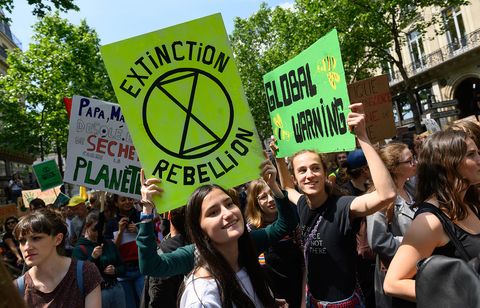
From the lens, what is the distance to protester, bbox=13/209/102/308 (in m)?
2.60

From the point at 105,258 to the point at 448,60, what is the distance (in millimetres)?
26782

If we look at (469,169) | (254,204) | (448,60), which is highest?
(448,60)

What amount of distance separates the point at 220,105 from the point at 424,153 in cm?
117

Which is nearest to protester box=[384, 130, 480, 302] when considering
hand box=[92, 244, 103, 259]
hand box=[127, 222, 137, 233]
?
hand box=[92, 244, 103, 259]

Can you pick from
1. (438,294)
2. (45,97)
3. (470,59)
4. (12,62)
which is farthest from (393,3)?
(438,294)

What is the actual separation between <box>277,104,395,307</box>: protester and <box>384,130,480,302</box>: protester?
10.0 inches

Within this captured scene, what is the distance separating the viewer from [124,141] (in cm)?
442

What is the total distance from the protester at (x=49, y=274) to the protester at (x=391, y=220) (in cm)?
179

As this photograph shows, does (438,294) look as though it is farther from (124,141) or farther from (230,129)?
(124,141)

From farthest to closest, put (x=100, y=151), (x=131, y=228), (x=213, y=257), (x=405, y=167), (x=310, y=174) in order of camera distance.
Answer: (x=131, y=228) < (x=100, y=151) < (x=405, y=167) < (x=310, y=174) < (x=213, y=257)

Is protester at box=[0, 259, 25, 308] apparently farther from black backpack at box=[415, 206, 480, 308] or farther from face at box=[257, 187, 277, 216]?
face at box=[257, 187, 277, 216]

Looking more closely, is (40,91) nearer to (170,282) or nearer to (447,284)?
(170,282)

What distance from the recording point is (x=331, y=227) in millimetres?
2688

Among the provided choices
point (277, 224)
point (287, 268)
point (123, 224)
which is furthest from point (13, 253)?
point (277, 224)
